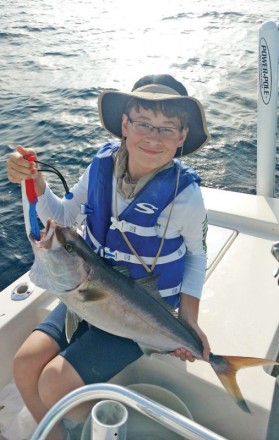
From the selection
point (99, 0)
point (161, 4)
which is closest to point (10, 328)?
point (161, 4)

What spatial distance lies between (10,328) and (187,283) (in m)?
1.29

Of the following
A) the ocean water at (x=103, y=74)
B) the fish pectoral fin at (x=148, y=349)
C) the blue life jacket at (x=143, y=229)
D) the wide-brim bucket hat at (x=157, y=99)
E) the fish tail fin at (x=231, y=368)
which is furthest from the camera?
the ocean water at (x=103, y=74)

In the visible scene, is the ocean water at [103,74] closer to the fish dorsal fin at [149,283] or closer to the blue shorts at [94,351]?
the blue shorts at [94,351]

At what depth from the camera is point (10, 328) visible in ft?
10.4

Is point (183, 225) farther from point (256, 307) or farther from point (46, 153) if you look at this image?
point (46, 153)

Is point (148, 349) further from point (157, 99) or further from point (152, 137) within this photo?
point (157, 99)

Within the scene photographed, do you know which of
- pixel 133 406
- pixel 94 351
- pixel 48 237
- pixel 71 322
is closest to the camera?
pixel 133 406

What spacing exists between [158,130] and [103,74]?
1005 centimetres

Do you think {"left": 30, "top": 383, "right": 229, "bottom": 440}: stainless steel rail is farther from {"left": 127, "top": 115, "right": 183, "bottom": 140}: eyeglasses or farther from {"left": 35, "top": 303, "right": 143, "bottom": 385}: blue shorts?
{"left": 127, "top": 115, "right": 183, "bottom": 140}: eyeglasses

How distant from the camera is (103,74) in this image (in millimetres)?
12078

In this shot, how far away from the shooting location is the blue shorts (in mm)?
2547

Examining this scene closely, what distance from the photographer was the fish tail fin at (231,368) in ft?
7.73

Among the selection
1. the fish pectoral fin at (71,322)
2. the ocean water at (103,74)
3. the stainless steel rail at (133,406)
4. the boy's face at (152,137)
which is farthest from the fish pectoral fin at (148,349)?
the ocean water at (103,74)

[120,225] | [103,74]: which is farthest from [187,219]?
[103,74]
